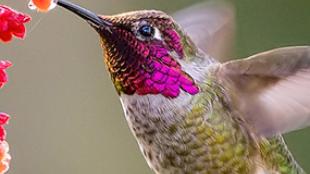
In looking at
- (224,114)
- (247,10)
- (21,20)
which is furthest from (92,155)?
(21,20)

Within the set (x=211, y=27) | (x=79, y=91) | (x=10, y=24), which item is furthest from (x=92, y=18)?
(x=79, y=91)

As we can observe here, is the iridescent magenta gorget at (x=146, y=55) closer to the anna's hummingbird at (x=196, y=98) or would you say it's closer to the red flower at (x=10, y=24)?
the anna's hummingbird at (x=196, y=98)

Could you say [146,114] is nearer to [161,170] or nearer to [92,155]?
[161,170]

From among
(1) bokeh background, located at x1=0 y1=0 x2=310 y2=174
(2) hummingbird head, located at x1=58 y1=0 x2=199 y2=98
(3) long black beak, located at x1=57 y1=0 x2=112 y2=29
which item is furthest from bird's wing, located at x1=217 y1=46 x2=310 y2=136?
(1) bokeh background, located at x1=0 y1=0 x2=310 y2=174

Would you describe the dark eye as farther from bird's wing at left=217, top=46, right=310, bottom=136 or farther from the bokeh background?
the bokeh background

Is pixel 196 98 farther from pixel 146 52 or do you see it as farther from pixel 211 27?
pixel 211 27

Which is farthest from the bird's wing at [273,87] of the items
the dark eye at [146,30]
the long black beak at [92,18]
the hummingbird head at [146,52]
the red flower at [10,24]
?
the red flower at [10,24]
